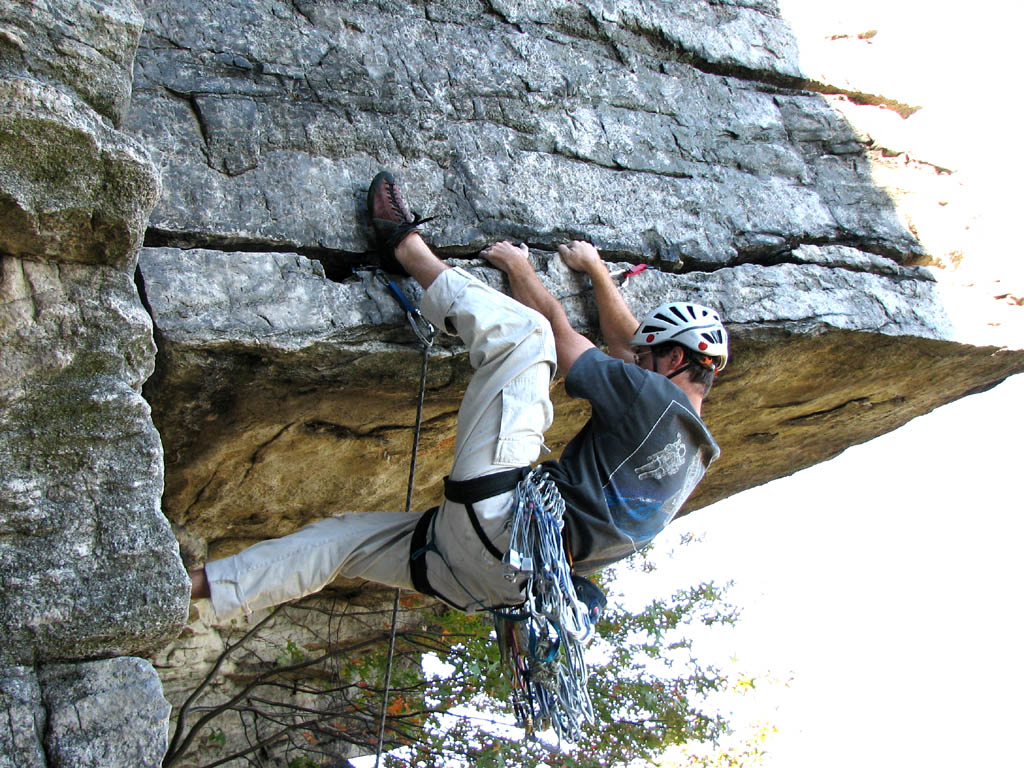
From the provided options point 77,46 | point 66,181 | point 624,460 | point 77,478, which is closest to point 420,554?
point 624,460

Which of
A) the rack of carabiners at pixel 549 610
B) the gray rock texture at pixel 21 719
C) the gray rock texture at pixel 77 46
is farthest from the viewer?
the rack of carabiners at pixel 549 610

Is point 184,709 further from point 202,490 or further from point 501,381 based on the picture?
point 501,381

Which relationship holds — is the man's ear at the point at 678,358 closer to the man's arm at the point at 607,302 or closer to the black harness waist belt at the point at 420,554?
the man's arm at the point at 607,302

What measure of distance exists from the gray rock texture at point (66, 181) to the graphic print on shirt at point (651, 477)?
4.62 ft

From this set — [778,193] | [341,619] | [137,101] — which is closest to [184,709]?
[341,619]

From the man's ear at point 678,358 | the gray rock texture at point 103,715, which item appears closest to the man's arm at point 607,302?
the man's ear at point 678,358

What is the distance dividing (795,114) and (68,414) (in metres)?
3.33

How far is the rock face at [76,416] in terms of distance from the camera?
1.68 m

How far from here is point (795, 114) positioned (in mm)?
4109

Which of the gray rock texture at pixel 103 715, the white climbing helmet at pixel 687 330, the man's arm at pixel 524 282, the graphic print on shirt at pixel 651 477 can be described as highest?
the man's arm at pixel 524 282

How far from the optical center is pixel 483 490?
8.56ft

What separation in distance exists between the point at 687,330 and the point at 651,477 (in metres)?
0.54

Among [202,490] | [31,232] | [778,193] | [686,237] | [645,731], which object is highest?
[778,193]

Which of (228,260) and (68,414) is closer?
(68,414)
